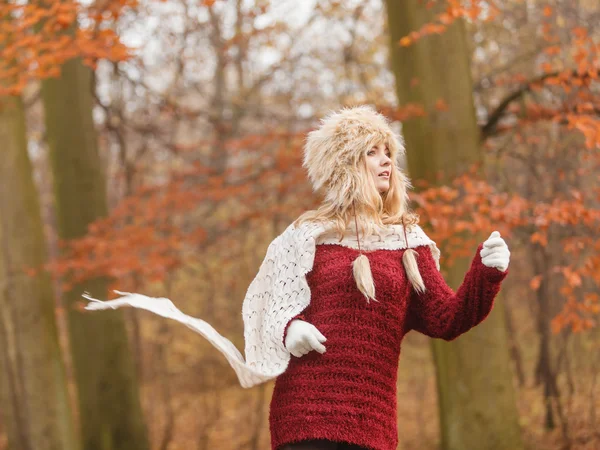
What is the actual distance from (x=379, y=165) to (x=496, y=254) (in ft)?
1.89

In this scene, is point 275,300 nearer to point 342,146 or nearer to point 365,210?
point 365,210

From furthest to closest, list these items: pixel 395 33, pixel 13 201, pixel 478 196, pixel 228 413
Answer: pixel 228 413 → pixel 13 201 → pixel 395 33 → pixel 478 196

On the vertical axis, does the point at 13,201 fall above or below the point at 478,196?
above

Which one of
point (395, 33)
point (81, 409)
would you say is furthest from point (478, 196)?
point (81, 409)

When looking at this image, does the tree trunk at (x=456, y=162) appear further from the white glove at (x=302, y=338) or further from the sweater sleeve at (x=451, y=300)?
the white glove at (x=302, y=338)

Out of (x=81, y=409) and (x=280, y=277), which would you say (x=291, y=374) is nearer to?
(x=280, y=277)

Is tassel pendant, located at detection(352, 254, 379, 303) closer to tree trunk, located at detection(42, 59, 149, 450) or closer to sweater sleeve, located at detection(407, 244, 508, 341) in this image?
sweater sleeve, located at detection(407, 244, 508, 341)

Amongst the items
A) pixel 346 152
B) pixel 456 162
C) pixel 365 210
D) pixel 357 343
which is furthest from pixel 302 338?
pixel 456 162

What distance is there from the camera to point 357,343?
2.93m

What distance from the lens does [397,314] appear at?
2994 millimetres

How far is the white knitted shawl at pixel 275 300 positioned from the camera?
9.71 feet

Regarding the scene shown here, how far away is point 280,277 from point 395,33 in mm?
3604

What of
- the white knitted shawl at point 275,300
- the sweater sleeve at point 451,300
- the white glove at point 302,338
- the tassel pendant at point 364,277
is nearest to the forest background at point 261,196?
the sweater sleeve at point 451,300

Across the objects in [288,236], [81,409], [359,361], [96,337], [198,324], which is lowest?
[81,409]
